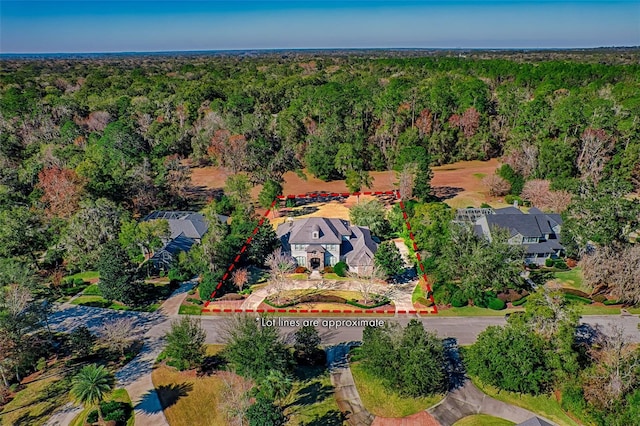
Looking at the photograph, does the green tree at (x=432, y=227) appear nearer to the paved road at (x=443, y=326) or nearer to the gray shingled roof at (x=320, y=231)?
the gray shingled roof at (x=320, y=231)

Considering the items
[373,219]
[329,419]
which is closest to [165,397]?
[329,419]

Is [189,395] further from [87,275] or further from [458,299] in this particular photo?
[458,299]

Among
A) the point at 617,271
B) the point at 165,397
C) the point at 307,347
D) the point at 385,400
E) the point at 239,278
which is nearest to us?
the point at 385,400

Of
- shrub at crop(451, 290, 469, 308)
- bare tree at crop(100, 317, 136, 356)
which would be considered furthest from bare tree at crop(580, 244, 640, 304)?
bare tree at crop(100, 317, 136, 356)

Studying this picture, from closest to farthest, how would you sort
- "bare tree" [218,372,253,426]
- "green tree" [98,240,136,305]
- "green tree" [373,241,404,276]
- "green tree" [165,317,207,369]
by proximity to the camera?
"bare tree" [218,372,253,426] < "green tree" [165,317,207,369] < "green tree" [98,240,136,305] < "green tree" [373,241,404,276]

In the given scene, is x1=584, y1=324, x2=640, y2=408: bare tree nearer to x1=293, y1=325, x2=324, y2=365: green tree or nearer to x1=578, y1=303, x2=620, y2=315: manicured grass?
x1=578, y1=303, x2=620, y2=315: manicured grass

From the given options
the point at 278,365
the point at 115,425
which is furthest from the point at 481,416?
the point at 115,425

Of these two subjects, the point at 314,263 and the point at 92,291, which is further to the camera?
the point at 314,263
